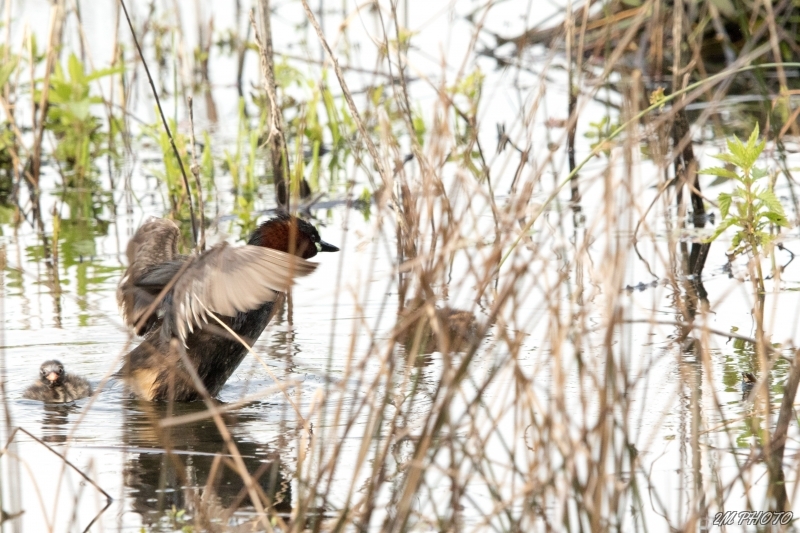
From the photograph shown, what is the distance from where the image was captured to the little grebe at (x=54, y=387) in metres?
4.94

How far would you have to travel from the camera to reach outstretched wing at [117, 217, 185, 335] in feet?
16.8

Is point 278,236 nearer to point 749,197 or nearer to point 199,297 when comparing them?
point 199,297

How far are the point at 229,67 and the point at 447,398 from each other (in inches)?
378

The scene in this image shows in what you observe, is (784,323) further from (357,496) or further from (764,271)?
(357,496)

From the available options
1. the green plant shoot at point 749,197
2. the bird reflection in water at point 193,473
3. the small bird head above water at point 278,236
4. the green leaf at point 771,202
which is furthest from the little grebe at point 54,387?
the green leaf at point 771,202

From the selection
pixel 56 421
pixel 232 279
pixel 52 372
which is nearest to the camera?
pixel 232 279

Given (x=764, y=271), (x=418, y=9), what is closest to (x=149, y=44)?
(x=418, y=9)

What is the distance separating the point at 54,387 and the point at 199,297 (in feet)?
2.50

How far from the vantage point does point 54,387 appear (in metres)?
4.97

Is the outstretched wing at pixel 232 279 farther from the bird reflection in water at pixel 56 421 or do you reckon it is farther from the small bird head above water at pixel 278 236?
the small bird head above water at pixel 278 236

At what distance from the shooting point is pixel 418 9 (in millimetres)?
11812

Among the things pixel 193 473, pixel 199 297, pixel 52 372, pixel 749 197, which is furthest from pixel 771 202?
pixel 52 372

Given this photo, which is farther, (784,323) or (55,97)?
(55,97)

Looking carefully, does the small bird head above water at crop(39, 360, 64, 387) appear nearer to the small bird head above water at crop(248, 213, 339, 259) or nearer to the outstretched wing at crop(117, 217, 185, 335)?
the outstretched wing at crop(117, 217, 185, 335)
